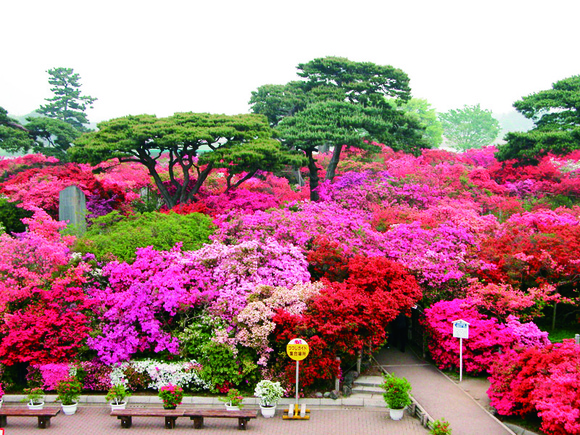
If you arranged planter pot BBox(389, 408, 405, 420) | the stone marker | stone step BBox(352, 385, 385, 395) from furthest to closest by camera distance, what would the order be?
the stone marker
stone step BBox(352, 385, 385, 395)
planter pot BBox(389, 408, 405, 420)

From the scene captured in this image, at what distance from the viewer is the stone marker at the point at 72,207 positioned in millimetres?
19328

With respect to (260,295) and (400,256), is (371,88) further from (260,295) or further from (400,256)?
(260,295)

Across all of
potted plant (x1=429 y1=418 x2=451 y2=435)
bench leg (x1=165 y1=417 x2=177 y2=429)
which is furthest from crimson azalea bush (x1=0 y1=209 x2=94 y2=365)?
potted plant (x1=429 y1=418 x2=451 y2=435)

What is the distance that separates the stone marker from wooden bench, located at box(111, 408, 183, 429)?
9.38 meters

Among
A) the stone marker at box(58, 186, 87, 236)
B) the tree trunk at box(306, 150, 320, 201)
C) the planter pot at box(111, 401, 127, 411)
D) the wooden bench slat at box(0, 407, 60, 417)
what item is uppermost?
the tree trunk at box(306, 150, 320, 201)

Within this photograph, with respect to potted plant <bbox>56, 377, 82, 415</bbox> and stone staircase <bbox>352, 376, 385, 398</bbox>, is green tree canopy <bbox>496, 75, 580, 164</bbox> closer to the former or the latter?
stone staircase <bbox>352, 376, 385, 398</bbox>

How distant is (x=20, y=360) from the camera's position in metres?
12.9

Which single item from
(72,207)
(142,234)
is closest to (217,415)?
(142,234)

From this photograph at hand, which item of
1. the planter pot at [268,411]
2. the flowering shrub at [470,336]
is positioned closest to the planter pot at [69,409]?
the planter pot at [268,411]

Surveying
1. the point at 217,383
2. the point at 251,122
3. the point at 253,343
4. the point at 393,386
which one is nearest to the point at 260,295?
the point at 253,343

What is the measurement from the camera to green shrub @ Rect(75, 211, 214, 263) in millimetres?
15828

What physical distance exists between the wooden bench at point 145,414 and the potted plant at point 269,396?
191cm

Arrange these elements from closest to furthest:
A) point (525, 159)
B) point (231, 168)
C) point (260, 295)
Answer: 1. point (260, 295)
2. point (231, 168)
3. point (525, 159)

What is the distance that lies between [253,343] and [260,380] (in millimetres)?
1030
